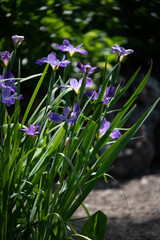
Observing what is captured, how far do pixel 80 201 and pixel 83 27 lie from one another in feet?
7.86

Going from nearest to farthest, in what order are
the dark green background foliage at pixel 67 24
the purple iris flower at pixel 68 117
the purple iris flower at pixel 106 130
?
the purple iris flower at pixel 68 117 < the purple iris flower at pixel 106 130 < the dark green background foliage at pixel 67 24

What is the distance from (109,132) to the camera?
1.27 metres

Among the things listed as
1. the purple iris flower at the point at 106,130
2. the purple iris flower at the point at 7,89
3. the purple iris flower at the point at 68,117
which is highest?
the purple iris flower at the point at 7,89

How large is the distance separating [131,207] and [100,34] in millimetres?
1537

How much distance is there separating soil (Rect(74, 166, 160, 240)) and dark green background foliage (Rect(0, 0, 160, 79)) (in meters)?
1.15

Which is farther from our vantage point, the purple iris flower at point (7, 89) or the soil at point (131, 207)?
the soil at point (131, 207)

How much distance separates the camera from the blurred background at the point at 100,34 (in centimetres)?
306

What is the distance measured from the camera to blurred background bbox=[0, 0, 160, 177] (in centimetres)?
306

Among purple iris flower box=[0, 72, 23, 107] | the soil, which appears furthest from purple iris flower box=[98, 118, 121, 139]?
the soil

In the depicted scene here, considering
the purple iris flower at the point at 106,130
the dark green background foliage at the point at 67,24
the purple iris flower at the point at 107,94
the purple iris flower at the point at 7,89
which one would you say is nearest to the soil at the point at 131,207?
the purple iris flower at the point at 106,130

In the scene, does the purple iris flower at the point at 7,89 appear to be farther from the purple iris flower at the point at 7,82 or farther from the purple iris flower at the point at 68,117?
the purple iris flower at the point at 68,117

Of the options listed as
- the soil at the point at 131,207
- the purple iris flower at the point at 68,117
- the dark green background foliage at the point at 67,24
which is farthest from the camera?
the dark green background foliage at the point at 67,24

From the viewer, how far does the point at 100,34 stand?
334 cm

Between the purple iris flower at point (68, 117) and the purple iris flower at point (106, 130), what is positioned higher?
the purple iris flower at point (68, 117)
